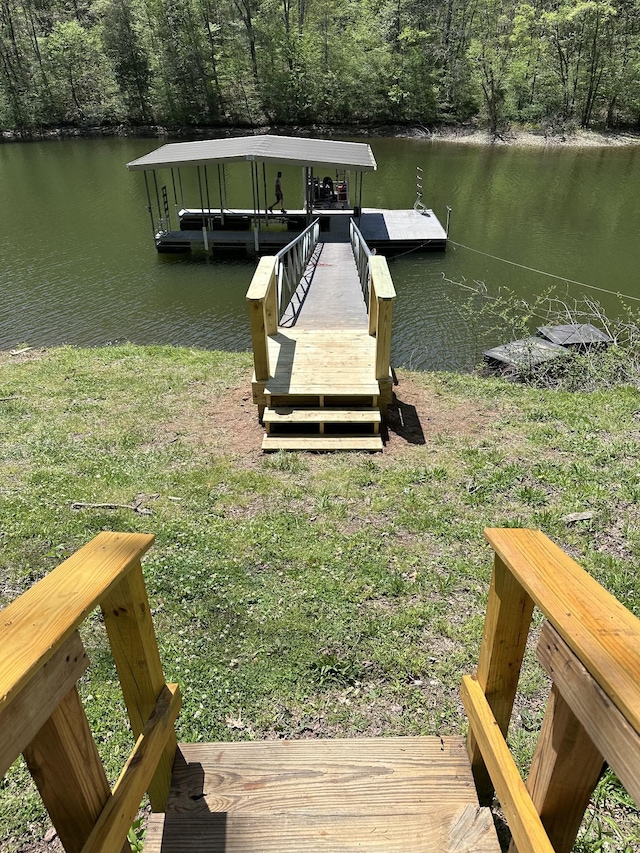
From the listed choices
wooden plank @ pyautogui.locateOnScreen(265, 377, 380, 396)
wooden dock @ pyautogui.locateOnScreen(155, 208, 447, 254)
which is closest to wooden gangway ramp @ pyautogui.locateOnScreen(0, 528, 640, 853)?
wooden plank @ pyautogui.locateOnScreen(265, 377, 380, 396)

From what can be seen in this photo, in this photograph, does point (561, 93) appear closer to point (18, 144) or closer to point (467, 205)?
point (467, 205)

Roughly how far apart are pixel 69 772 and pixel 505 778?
1.10 meters

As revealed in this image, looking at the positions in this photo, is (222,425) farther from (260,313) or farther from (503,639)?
(503,639)

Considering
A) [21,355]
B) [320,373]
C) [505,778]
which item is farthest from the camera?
[21,355]

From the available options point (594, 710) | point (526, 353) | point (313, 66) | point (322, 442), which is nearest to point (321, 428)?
point (322, 442)

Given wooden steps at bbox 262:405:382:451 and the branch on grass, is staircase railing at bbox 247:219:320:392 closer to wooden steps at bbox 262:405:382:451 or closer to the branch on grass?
wooden steps at bbox 262:405:382:451

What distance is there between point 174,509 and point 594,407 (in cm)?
496

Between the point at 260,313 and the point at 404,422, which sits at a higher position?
the point at 260,313

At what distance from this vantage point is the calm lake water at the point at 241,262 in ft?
40.4

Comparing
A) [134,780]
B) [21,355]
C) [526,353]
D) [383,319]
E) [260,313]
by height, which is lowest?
[21,355]

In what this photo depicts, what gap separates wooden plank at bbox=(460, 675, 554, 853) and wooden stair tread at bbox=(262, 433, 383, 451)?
3932mm

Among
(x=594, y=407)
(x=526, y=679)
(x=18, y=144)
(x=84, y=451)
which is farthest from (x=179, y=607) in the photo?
(x=18, y=144)

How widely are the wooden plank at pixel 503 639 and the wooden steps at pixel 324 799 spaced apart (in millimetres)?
373

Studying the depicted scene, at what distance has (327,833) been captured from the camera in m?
1.87
